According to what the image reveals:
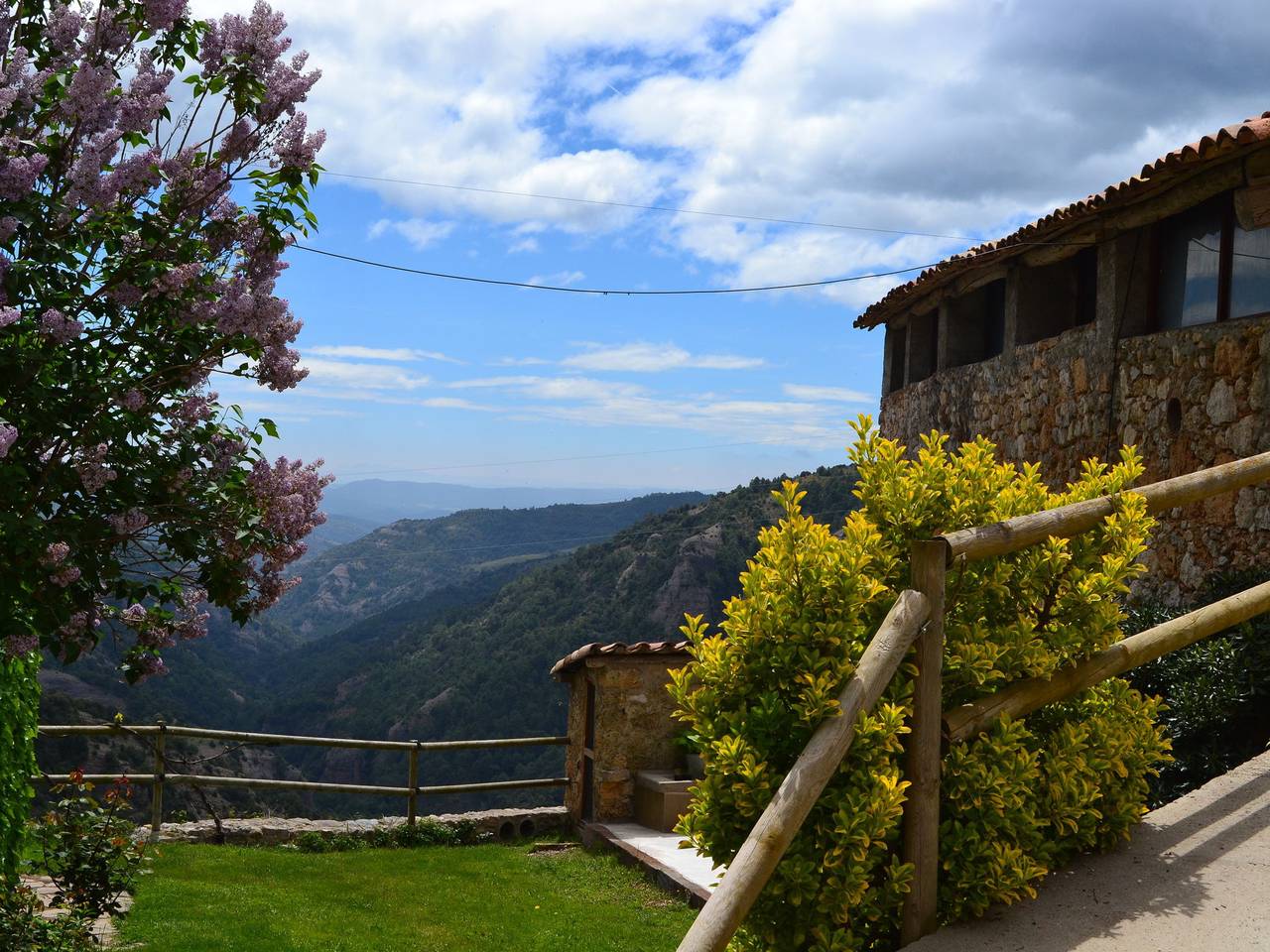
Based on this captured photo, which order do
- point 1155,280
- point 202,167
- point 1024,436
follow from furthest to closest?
point 1024,436, point 1155,280, point 202,167

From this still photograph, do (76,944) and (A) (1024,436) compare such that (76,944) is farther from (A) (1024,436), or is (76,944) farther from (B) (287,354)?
(A) (1024,436)

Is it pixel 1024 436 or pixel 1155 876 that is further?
pixel 1024 436

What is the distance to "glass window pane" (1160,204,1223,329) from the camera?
334 inches

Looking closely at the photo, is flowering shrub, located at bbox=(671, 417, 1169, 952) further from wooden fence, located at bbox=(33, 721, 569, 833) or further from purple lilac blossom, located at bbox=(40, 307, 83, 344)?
wooden fence, located at bbox=(33, 721, 569, 833)

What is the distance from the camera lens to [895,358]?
50.0 ft

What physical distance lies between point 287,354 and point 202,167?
0.80 m

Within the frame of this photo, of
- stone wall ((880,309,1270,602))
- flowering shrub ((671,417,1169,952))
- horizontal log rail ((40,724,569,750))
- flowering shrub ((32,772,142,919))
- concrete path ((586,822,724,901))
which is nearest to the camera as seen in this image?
flowering shrub ((671,417,1169,952))

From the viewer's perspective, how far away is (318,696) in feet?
194

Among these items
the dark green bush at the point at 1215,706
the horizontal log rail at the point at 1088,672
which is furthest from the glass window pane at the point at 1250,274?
the horizontal log rail at the point at 1088,672

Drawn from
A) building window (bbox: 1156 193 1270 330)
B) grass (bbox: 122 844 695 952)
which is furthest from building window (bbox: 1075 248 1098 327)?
grass (bbox: 122 844 695 952)

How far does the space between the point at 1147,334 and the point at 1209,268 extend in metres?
0.83

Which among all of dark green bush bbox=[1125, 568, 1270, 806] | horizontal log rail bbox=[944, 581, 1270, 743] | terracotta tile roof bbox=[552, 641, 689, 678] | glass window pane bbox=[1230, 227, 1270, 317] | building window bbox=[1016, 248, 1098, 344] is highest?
building window bbox=[1016, 248, 1098, 344]

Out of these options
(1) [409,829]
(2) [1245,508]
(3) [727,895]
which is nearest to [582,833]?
(1) [409,829]

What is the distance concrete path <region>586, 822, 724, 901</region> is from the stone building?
14.3 feet
